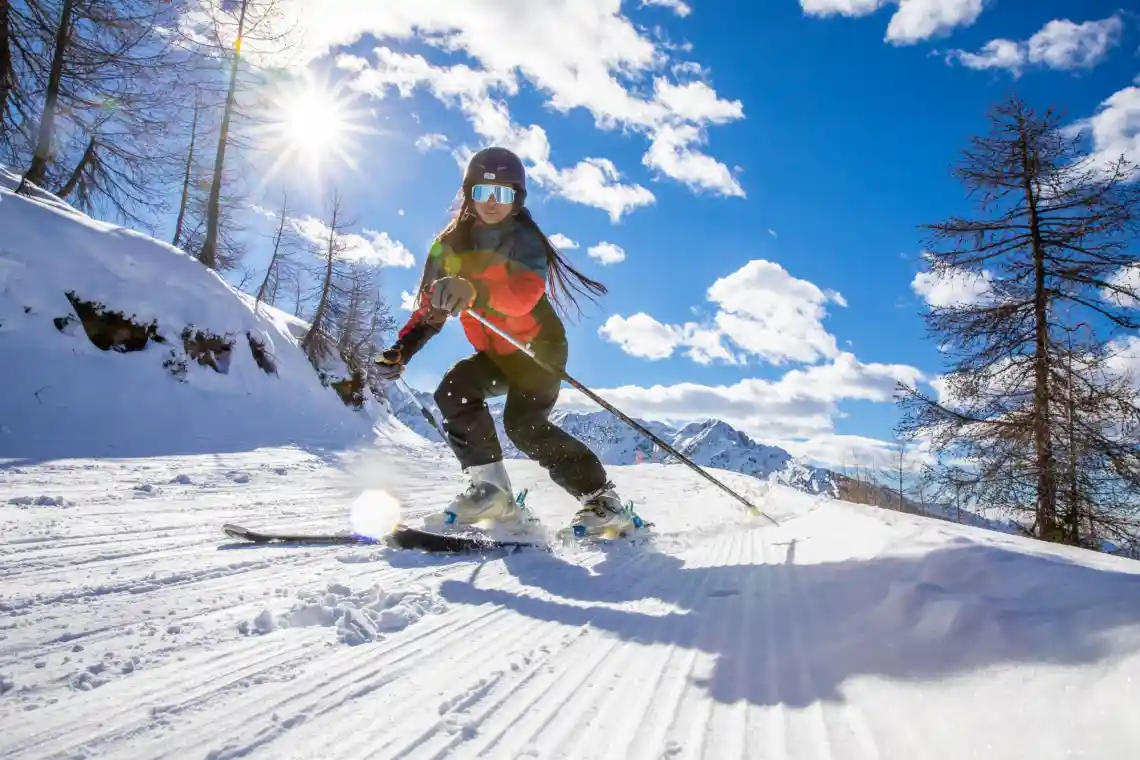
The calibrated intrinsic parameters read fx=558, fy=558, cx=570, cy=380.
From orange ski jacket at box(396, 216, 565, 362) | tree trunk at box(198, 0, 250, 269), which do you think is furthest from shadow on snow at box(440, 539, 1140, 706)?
tree trunk at box(198, 0, 250, 269)

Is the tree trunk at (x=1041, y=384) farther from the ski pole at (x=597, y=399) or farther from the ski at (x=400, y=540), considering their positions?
the ski at (x=400, y=540)

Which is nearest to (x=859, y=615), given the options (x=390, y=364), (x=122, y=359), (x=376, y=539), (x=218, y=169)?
(x=376, y=539)

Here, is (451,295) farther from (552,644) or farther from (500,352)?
(552,644)

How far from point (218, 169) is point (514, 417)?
49.9ft

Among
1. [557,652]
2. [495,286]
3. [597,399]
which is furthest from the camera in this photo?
[597,399]

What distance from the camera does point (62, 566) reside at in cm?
179

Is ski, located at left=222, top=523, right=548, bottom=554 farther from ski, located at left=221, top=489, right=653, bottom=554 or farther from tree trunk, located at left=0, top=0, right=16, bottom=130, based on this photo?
tree trunk, located at left=0, top=0, right=16, bottom=130

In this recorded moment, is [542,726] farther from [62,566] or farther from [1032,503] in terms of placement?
[1032,503]

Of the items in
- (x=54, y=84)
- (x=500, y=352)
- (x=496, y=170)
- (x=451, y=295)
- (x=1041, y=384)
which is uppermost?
(x=54, y=84)

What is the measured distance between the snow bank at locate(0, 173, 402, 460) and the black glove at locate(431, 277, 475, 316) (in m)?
3.72

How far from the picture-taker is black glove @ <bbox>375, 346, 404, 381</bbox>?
3266 millimetres

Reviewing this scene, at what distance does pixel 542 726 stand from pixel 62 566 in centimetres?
174

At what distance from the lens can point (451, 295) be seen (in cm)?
315

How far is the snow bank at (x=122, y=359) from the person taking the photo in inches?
250
